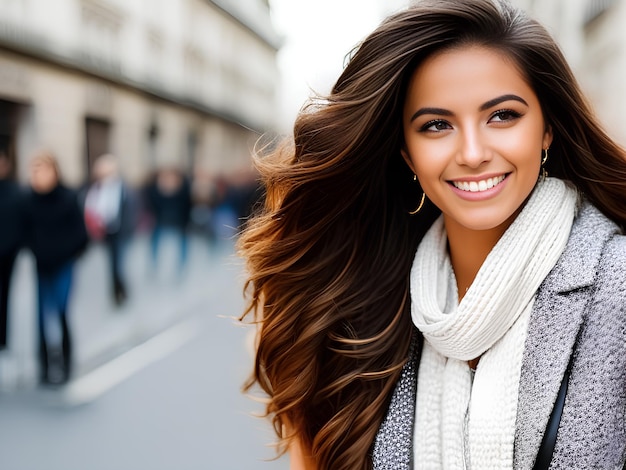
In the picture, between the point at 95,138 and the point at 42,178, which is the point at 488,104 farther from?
the point at 95,138

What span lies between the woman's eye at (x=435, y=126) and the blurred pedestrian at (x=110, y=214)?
6.87m

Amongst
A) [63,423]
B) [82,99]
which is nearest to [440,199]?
[63,423]

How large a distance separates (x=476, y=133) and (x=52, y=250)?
16.4 feet

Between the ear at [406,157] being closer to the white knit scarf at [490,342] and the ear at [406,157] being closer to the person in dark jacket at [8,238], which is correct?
the white knit scarf at [490,342]

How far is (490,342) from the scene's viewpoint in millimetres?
1757

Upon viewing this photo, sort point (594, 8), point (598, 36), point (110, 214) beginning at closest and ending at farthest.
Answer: point (110, 214) → point (598, 36) → point (594, 8)

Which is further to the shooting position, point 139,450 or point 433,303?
point 139,450

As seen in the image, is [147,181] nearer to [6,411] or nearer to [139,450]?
[6,411]

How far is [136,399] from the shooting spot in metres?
5.76

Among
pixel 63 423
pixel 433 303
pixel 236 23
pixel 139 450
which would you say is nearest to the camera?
pixel 433 303

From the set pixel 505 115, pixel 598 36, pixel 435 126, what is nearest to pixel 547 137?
pixel 505 115

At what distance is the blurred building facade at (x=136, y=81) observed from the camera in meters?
10.9

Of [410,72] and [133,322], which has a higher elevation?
Answer: [410,72]

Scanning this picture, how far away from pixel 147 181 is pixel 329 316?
1406 cm
